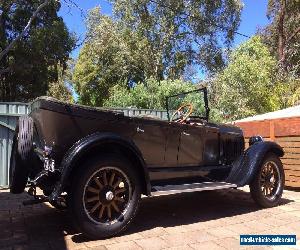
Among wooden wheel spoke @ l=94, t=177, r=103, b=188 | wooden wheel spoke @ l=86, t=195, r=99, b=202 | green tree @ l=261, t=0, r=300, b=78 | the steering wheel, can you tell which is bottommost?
wooden wheel spoke @ l=86, t=195, r=99, b=202

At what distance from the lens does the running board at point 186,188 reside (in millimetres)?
5091

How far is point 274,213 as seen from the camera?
5.99m

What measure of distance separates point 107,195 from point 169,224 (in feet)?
3.53

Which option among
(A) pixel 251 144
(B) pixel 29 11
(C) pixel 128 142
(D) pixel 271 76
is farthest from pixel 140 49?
(C) pixel 128 142

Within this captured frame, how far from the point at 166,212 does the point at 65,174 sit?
215 cm

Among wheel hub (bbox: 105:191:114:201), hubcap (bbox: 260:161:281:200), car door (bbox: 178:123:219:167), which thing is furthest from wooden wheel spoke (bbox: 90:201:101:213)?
hubcap (bbox: 260:161:281:200)

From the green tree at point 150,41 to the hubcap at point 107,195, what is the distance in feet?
60.9

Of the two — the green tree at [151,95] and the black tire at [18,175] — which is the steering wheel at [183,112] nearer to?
the black tire at [18,175]

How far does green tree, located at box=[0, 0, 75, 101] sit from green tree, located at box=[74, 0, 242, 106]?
2268 millimetres

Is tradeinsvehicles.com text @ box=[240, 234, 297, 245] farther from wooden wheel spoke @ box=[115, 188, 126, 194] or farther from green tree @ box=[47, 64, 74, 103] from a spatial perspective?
green tree @ box=[47, 64, 74, 103]

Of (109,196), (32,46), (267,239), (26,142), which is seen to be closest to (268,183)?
(267,239)

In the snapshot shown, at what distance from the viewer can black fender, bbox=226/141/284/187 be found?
19.9 ft

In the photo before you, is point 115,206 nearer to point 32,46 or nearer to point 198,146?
point 198,146

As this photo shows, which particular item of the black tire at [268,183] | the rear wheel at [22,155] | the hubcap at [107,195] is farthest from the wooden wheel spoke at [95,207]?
the black tire at [268,183]
